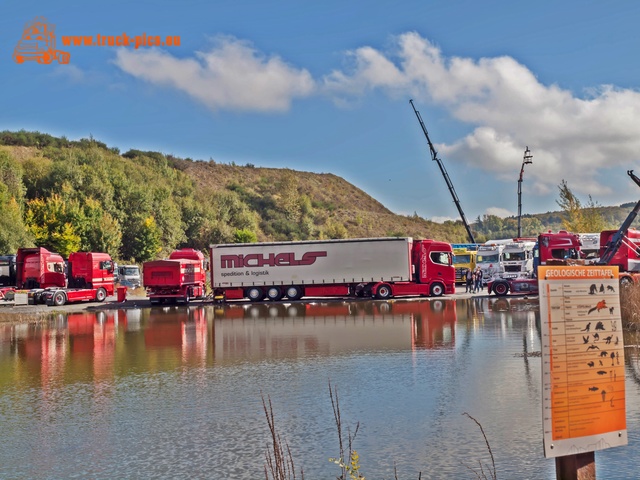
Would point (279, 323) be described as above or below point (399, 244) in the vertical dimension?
below

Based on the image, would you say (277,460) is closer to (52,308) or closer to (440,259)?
(52,308)

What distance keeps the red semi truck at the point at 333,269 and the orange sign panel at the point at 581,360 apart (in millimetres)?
40004

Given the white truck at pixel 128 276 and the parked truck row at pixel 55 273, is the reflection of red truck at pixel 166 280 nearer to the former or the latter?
the parked truck row at pixel 55 273

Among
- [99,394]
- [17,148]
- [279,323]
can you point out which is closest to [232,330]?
[279,323]

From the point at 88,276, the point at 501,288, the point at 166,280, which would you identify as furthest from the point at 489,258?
the point at 88,276

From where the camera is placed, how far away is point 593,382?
5.70 m

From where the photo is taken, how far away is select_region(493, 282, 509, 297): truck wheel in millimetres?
44531

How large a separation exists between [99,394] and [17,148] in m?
109

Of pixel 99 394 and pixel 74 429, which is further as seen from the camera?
pixel 99 394

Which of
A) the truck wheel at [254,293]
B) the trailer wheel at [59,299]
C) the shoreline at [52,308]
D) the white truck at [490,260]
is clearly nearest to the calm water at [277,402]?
the shoreline at [52,308]

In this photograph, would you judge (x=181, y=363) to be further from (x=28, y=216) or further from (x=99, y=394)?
(x=28, y=216)

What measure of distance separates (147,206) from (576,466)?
83.6 metres

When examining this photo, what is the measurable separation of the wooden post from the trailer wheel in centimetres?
4331

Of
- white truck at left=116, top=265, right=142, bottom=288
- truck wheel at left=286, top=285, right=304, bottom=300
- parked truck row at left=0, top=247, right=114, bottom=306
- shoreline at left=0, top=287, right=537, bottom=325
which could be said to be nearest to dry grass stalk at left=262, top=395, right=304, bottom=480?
shoreline at left=0, top=287, right=537, bottom=325
